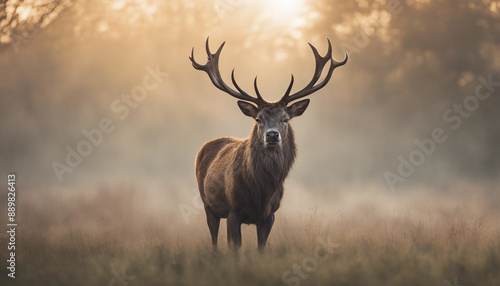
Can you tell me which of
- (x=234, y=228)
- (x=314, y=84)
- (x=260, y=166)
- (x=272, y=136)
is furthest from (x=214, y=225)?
(x=314, y=84)

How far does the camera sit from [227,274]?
682 cm

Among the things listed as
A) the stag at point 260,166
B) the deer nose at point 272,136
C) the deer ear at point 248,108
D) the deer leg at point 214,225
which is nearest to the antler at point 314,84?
the stag at point 260,166

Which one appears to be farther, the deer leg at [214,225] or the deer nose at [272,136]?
the deer leg at [214,225]

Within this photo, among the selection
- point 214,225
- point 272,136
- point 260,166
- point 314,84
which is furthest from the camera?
point 214,225

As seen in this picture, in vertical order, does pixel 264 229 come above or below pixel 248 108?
below

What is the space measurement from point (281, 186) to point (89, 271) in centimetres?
320

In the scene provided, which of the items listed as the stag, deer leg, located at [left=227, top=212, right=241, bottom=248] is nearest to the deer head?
the stag

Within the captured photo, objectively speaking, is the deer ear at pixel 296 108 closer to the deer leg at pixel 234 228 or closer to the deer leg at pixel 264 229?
the deer leg at pixel 264 229

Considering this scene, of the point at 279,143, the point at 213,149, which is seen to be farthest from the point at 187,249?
the point at 213,149

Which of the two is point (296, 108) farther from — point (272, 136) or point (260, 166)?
point (260, 166)

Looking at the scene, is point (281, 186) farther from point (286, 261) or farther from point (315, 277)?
point (315, 277)

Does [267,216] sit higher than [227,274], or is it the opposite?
[267,216]

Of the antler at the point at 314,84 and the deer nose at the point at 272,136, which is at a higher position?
the antler at the point at 314,84

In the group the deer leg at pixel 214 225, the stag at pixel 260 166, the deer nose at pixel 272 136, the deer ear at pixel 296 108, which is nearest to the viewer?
the deer nose at pixel 272 136
